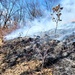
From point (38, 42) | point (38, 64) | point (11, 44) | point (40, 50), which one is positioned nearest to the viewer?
point (38, 64)

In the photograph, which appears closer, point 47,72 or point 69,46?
point 47,72

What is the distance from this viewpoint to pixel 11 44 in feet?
22.4

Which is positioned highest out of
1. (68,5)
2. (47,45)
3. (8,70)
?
(68,5)

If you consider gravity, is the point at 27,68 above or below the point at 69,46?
below

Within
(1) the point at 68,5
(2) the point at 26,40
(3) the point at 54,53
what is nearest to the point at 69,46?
(3) the point at 54,53

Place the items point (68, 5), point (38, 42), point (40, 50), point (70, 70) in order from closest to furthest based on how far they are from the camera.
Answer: point (70, 70)
point (40, 50)
point (38, 42)
point (68, 5)

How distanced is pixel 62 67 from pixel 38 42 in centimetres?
127

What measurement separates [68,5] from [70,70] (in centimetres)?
644

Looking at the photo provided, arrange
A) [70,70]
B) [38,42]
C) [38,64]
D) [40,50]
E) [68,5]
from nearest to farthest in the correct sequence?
[70,70] → [38,64] → [40,50] → [38,42] → [68,5]

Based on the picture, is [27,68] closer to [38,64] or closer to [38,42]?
[38,64]

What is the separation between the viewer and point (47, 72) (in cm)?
521

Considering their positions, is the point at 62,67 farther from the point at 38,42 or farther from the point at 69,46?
the point at 38,42

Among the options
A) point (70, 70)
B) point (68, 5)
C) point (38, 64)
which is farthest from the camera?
point (68, 5)

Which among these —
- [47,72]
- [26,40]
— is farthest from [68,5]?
[47,72]
